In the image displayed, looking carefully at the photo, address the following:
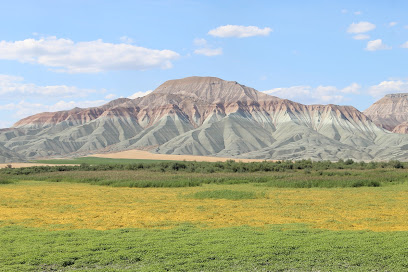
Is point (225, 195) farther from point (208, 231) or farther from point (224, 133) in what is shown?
point (224, 133)

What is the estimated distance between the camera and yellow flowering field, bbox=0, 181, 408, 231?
21.1 metres

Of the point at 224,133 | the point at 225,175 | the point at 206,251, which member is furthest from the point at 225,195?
the point at 224,133

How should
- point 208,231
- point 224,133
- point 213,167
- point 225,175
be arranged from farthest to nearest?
point 224,133, point 213,167, point 225,175, point 208,231

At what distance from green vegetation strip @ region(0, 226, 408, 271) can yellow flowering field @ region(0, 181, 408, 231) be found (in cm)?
320

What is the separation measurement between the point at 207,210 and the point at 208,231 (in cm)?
822

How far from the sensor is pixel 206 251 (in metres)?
14.2

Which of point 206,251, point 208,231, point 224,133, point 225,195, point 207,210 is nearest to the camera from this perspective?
point 206,251

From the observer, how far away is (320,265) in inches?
511

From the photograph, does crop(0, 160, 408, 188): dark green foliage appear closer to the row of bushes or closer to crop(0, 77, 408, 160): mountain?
the row of bushes

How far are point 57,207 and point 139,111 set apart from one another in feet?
561

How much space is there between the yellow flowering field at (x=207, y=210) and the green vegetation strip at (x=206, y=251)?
10.5 ft

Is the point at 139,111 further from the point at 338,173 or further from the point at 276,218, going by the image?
the point at 276,218

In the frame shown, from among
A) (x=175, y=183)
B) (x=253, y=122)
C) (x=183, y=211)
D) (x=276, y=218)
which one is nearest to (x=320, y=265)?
(x=276, y=218)

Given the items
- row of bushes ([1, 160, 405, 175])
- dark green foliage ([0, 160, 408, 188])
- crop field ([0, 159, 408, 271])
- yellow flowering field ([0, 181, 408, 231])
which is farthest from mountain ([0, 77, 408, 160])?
crop field ([0, 159, 408, 271])
